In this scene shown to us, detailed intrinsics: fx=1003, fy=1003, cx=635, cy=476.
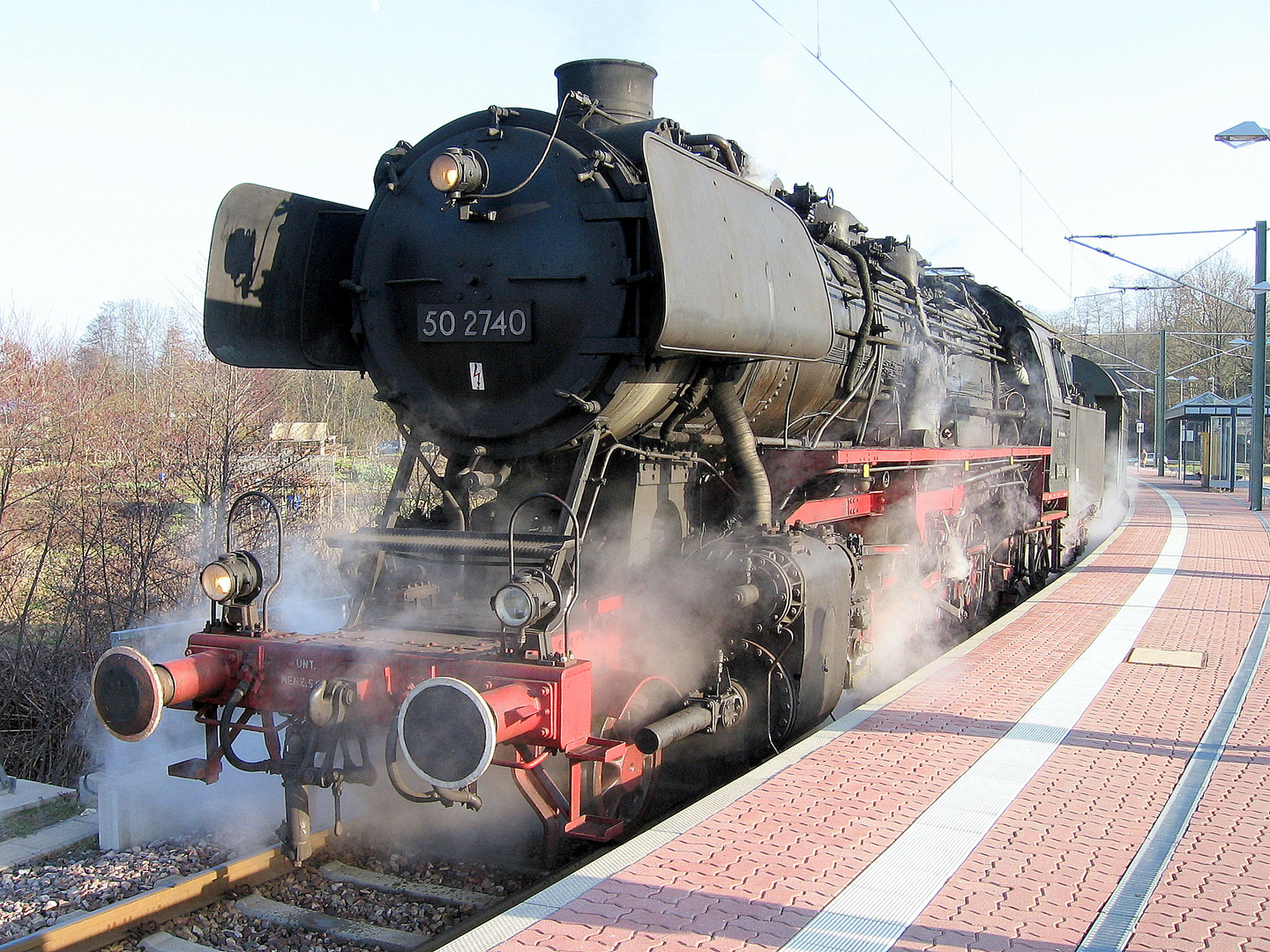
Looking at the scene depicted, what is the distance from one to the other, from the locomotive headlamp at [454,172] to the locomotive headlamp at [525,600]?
178 centimetres

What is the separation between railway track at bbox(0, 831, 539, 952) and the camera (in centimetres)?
403

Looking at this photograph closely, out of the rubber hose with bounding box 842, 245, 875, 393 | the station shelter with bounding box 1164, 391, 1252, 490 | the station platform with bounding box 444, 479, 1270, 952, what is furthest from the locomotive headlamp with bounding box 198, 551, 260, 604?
the station shelter with bounding box 1164, 391, 1252, 490

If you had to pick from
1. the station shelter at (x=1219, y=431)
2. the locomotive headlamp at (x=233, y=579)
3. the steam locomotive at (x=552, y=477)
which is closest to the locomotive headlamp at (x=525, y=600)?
the steam locomotive at (x=552, y=477)

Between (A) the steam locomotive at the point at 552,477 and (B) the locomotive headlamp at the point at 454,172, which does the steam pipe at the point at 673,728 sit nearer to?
(A) the steam locomotive at the point at 552,477

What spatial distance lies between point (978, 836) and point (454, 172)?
11.6 ft

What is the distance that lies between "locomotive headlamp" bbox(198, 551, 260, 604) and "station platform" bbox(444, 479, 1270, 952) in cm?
191

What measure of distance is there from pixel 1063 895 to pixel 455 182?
3679mm

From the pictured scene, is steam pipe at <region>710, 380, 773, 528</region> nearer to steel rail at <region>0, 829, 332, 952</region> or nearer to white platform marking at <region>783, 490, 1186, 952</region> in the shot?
white platform marking at <region>783, 490, 1186, 952</region>

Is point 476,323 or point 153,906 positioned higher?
point 476,323

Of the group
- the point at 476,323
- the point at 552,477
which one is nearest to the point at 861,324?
the point at 552,477

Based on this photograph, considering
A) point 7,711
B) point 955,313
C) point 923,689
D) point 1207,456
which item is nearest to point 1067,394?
point 955,313

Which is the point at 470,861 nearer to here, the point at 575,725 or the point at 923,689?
the point at 575,725

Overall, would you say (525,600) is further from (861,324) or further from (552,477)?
(861,324)

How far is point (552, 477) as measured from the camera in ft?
15.8
